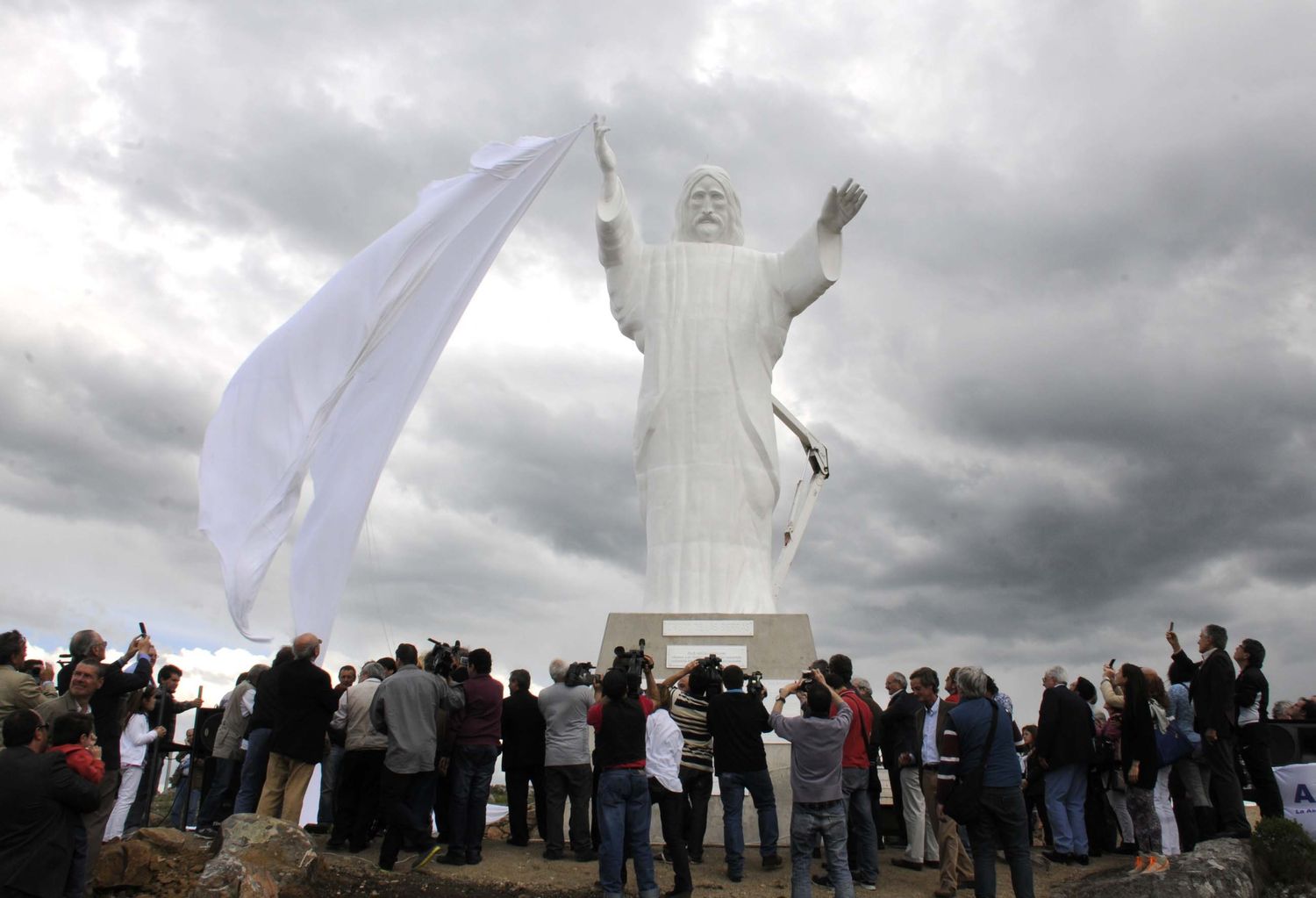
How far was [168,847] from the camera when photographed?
7.83 m

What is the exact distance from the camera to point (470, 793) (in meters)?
8.57

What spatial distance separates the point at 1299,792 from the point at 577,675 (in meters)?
6.24

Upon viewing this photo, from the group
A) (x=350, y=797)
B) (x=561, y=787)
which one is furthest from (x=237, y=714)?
(x=561, y=787)

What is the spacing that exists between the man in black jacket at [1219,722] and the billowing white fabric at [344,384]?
6.95 meters

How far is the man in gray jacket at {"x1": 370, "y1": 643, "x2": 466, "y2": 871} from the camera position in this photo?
8016 mm

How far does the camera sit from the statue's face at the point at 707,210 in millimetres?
14289

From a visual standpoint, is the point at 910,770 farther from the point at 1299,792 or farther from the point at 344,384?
the point at 344,384

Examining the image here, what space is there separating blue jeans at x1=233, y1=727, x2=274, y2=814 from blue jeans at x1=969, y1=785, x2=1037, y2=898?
5.58 meters

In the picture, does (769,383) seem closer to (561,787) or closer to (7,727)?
(561,787)

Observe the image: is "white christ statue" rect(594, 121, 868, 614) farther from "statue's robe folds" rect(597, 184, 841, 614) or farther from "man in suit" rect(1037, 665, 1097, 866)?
"man in suit" rect(1037, 665, 1097, 866)

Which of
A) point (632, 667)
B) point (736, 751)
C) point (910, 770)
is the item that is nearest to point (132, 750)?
point (632, 667)

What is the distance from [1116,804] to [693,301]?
7.53 metres

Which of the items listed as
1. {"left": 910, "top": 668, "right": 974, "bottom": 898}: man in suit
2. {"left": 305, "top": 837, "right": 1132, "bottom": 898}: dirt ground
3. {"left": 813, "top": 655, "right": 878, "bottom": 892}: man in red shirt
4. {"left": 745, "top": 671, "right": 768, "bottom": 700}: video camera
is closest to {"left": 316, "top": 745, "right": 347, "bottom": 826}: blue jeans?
{"left": 305, "top": 837, "right": 1132, "bottom": 898}: dirt ground

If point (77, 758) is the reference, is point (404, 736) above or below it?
above
